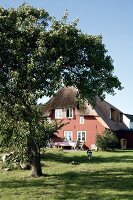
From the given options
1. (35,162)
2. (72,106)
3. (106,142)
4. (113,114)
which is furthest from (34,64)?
(113,114)

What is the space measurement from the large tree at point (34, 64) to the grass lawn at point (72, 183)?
254 centimetres

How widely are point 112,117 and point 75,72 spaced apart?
44.7 metres

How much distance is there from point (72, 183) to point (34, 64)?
8.10 m

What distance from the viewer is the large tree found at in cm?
2841

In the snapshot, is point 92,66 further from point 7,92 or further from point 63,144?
point 63,144

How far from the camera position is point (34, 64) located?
2791cm

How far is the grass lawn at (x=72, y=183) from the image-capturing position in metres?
23.1

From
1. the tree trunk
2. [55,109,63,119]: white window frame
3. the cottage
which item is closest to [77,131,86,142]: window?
the cottage

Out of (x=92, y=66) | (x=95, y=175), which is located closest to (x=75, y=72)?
(x=92, y=66)

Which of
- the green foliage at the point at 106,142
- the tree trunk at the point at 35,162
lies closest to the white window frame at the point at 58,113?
the green foliage at the point at 106,142

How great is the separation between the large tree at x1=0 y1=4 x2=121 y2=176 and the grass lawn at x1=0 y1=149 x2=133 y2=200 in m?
2.54

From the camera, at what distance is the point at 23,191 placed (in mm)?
24609

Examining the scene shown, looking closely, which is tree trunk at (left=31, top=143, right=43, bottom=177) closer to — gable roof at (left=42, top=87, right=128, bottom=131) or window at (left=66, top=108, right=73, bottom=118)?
gable roof at (left=42, top=87, right=128, bottom=131)

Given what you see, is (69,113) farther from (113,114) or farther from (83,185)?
(83,185)
